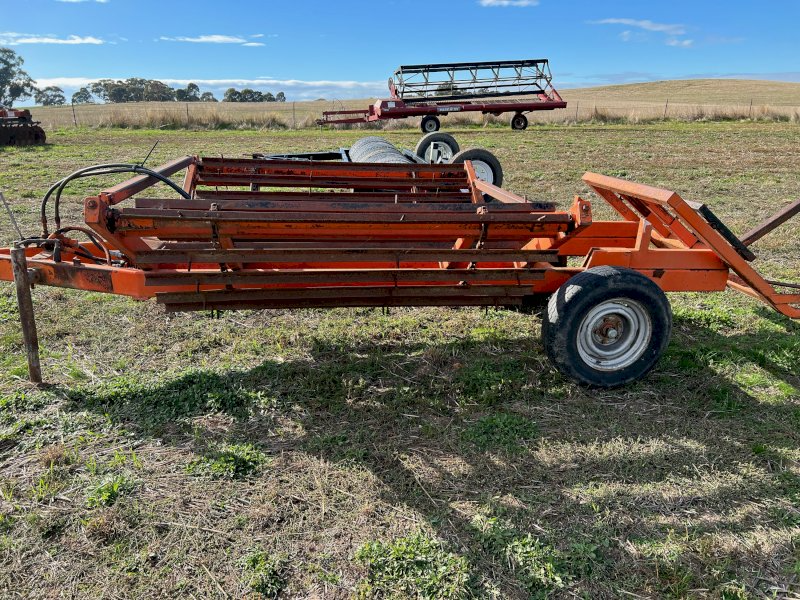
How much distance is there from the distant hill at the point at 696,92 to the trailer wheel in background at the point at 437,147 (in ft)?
167

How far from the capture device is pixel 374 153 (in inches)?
289

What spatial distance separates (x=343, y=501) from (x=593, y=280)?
185 cm

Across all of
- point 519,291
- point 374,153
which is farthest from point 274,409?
point 374,153

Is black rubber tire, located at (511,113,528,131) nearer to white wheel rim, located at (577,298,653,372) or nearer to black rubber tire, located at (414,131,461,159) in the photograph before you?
black rubber tire, located at (414,131,461,159)

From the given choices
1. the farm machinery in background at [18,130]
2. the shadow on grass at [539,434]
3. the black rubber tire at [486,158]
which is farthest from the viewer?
the farm machinery in background at [18,130]

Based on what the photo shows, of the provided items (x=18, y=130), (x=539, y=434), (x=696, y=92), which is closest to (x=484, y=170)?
(x=539, y=434)

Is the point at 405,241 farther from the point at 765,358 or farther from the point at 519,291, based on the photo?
the point at 765,358

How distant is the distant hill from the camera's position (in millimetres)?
55422

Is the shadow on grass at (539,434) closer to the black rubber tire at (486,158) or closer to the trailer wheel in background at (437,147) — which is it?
the black rubber tire at (486,158)

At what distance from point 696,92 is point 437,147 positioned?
66773mm

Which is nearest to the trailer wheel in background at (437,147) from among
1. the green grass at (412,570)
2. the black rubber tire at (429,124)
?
the green grass at (412,570)

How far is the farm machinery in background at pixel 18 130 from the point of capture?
17188 millimetres

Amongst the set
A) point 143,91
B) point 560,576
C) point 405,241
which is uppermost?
point 143,91

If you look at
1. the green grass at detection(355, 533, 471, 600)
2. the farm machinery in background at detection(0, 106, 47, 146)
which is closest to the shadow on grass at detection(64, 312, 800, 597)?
the green grass at detection(355, 533, 471, 600)
